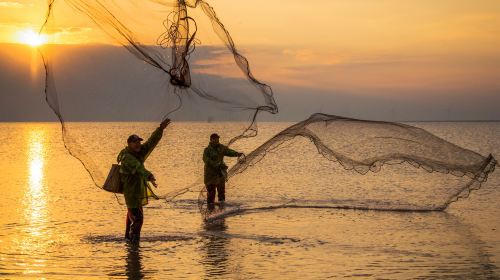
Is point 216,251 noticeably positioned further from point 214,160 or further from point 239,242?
point 214,160

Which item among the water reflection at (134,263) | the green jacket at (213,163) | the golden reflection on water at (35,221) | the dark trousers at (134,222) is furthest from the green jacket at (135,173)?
the green jacket at (213,163)

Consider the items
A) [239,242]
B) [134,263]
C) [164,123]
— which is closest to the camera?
[134,263]

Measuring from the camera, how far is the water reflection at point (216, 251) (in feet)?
37.7

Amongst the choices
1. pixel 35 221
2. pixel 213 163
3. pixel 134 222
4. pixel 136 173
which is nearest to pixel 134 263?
pixel 134 222

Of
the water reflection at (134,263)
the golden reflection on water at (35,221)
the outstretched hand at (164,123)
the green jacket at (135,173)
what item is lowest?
the water reflection at (134,263)

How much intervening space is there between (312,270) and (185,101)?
3975 mm

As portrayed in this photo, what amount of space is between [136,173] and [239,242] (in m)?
2.35

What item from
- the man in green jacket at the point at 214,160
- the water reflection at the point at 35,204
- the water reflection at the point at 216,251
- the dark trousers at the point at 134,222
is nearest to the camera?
the water reflection at the point at 216,251

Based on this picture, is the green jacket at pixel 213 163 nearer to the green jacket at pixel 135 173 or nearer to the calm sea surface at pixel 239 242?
the calm sea surface at pixel 239 242

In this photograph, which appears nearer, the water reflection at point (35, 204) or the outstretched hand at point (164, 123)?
the outstretched hand at point (164, 123)

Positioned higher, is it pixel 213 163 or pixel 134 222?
pixel 213 163

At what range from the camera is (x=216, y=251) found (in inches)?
513

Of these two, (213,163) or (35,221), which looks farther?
(213,163)

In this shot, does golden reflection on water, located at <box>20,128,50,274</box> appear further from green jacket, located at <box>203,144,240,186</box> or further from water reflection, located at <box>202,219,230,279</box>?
green jacket, located at <box>203,144,240,186</box>
